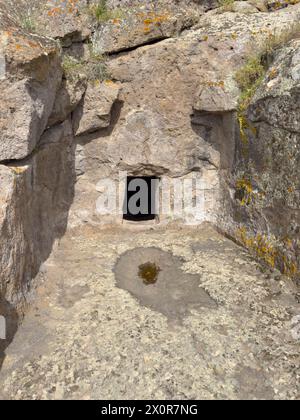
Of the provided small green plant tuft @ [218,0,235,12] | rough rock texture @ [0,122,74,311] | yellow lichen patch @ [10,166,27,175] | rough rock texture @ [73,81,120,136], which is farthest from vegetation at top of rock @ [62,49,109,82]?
small green plant tuft @ [218,0,235,12]

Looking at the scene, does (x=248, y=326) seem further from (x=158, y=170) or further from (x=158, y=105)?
(x=158, y=105)

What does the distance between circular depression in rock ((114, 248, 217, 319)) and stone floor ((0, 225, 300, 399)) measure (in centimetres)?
2

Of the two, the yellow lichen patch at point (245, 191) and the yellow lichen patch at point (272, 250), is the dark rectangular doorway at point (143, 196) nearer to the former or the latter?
the yellow lichen patch at point (245, 191)

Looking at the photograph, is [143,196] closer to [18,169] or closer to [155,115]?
[155,115]

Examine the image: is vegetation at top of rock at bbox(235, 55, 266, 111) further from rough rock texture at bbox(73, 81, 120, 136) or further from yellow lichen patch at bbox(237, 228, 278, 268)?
rough rock texture at bbox(73, 81, 120, 136)

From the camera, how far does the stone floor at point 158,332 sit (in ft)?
10.9

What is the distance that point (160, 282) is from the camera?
5168 mm

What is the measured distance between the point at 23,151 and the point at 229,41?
4.19 meters

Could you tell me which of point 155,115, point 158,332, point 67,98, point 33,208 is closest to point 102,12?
point 67,98

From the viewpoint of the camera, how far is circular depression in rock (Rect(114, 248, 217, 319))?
4.55 meters

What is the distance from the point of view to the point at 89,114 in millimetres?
6164

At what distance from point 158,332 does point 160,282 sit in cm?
122

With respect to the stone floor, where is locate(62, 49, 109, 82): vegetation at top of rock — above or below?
above

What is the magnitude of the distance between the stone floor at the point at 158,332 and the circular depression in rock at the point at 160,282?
18mm
